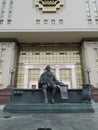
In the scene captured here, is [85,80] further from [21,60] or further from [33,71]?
[21,60]

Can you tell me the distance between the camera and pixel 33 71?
23.4 metres

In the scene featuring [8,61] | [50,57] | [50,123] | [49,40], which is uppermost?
[49,40]

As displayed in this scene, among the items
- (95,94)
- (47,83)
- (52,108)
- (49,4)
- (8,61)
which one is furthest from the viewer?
(49,4)

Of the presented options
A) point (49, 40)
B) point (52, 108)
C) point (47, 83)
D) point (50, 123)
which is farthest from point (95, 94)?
point (50, 123)

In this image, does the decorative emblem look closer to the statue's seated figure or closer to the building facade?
the building facade

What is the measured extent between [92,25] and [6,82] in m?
14.4

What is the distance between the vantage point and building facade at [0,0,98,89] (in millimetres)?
21828

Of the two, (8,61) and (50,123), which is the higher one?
(8,61)

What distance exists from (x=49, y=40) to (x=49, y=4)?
547cm

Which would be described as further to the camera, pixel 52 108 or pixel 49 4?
pixel 49 4

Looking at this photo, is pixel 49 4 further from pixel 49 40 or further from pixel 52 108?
pixel 52 108


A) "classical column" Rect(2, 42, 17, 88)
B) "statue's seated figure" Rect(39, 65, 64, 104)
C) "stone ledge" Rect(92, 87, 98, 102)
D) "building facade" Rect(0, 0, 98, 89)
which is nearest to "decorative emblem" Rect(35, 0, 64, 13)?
"building facade" Rect(0, 0, 98, 89)

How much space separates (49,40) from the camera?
24.1 metres

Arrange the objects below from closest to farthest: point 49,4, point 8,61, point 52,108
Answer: point 52,108 → point 8,61 → point 49,4
